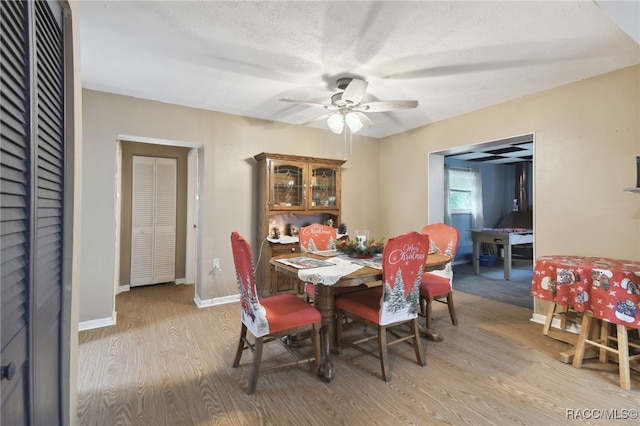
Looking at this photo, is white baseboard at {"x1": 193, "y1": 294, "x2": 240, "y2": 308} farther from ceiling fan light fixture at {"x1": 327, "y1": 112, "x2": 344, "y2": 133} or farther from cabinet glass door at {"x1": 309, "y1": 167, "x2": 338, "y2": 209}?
ceiling fan light fixture at {"x1": 327, "y1": 112, "x2": 344, "y2": 133}

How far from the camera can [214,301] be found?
3.78m

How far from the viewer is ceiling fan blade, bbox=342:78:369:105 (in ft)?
8.07

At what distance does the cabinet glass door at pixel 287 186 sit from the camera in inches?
153

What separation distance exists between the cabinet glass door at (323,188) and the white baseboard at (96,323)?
2601 millimetres

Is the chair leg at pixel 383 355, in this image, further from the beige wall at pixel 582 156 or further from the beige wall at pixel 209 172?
the beige wall at pixel 209 172

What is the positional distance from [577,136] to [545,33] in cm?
134

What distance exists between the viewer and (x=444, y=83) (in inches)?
116

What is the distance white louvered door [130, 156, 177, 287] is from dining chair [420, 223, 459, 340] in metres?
3.75

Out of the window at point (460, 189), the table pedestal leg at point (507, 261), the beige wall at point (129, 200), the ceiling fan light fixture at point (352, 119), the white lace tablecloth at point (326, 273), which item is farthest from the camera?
the window at point (460, 189)

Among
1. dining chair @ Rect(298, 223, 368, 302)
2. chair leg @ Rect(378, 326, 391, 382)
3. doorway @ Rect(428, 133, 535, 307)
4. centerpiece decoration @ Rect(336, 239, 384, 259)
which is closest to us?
chair leg @ Rect(378, 326, 391, 382)

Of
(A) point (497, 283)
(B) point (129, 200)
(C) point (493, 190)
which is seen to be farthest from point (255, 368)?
(C) point (493, 190)

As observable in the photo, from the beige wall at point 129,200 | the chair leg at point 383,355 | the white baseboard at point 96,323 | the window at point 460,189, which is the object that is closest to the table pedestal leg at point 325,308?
the chair leg at point 383,355

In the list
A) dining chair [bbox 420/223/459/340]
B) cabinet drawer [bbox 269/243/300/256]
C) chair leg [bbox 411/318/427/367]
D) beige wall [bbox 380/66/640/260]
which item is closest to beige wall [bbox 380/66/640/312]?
beige wall [bbox 380/66/640/260]

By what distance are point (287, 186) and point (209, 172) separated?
0.99m
